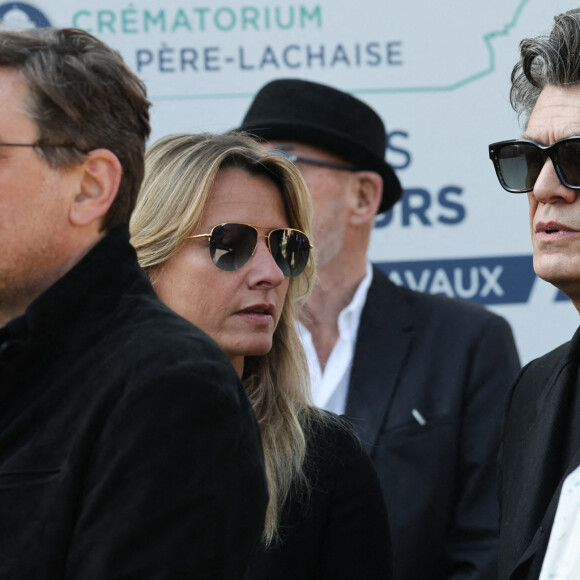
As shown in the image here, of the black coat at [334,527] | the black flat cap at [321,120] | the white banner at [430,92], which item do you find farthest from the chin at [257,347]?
the white banner at [430,92]

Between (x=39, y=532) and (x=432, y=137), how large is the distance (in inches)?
115

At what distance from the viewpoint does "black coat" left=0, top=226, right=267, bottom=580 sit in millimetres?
1495

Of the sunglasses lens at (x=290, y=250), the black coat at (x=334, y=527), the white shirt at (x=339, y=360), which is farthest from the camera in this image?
the white shirt at (x=339, y=360)

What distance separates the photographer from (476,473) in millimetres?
3352

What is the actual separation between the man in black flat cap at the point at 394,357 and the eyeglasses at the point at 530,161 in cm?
103

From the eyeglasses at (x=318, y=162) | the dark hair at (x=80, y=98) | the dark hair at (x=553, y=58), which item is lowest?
the eyeglasses at (x=318, y=162)

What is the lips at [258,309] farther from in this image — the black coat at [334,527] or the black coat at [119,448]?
the black coat at [119,448]

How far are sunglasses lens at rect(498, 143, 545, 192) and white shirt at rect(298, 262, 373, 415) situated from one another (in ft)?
3.54

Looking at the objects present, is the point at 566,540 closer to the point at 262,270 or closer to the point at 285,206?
the point at 262,270

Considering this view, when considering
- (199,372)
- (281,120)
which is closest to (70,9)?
(281,120)

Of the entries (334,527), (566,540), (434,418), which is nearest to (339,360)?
(434,418)

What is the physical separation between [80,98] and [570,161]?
1156 millimetres

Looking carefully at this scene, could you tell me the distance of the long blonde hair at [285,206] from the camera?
2.71 metres

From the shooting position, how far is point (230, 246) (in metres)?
2.75
